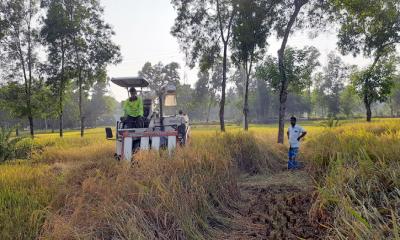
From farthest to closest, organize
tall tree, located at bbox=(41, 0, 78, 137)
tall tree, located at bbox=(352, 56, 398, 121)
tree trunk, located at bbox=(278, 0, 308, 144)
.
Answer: tall tree, located at bbox=(352, 56, 398, 121) → tall tree, located at bbox=(41, 0, 78, 137) → tree trunk, located at bbox=(278, 0, 308, 144)

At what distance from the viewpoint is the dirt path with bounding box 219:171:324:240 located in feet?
13.1

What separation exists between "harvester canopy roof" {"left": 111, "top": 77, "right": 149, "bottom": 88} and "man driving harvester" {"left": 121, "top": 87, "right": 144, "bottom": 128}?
676 millimetres

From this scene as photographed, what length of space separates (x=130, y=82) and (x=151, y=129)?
2.08 meters

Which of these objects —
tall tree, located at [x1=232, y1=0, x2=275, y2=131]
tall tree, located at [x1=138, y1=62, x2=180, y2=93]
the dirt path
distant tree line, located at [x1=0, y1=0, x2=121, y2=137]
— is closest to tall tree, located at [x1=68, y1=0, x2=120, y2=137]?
distant tree line, located at [x1=0, y1=0, x2=121, y2=137]

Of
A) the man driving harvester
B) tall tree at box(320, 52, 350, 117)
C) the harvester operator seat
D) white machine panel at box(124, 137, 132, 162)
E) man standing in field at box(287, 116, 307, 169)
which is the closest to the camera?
white machine panel at box(124, 137, 132, 162)

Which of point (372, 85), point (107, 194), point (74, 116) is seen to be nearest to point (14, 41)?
point (107, 194)

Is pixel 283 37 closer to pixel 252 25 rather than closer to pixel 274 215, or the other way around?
pixel 252 25

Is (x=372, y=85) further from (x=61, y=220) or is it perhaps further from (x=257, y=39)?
(x=61, y=220)

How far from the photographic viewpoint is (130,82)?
34.3 feet

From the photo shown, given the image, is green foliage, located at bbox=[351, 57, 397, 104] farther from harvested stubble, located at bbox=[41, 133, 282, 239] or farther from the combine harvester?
harvested stubble, located at bbox=[41, 133, 282, 239]

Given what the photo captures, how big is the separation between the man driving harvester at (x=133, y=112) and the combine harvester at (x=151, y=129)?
5.8 inches

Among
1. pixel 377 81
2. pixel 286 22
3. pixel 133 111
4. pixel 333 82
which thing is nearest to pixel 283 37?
pixel 286 22

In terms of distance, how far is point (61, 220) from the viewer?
3596 millimetres

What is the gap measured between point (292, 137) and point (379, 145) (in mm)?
4521
